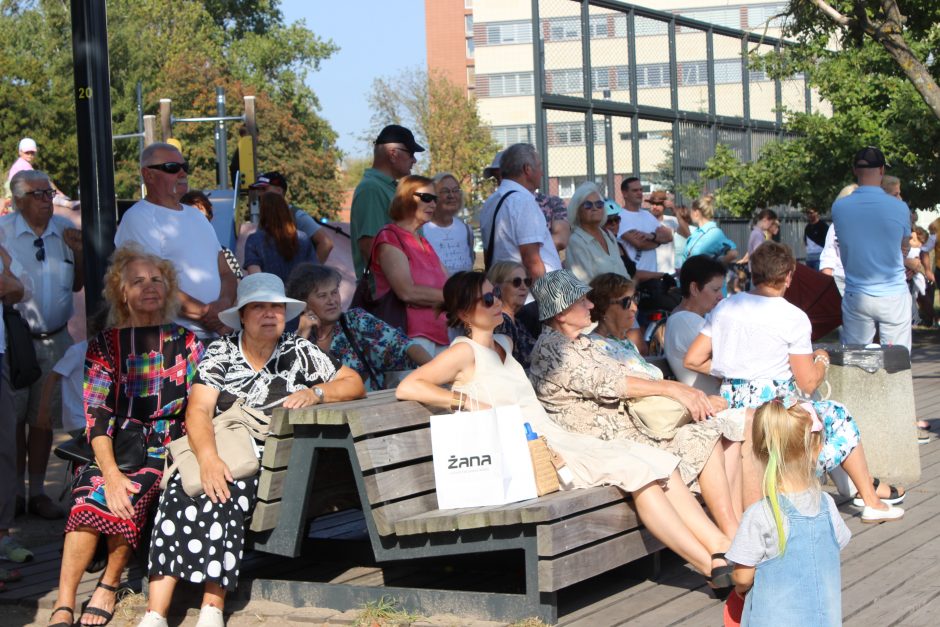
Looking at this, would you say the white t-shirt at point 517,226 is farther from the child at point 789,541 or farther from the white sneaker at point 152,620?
the child at point 789,541

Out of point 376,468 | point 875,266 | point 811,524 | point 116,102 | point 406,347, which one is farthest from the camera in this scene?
point 116,102

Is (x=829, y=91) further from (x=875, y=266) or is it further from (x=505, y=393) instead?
(x=505, y=393)

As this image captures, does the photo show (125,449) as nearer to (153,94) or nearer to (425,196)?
(425,196)

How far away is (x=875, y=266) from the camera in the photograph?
855 centimetres

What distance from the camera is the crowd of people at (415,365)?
5.09 m

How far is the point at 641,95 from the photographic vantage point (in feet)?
45.9

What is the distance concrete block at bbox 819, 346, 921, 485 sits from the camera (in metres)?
7.51

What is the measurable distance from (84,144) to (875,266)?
5.23m

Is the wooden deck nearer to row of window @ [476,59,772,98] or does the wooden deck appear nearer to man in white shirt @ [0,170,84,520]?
man in white shirt @ [0,170,84,520]

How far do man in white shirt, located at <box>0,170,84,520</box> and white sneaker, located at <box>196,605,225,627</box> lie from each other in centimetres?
262

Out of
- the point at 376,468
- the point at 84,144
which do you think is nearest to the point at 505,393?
the point at 376,468

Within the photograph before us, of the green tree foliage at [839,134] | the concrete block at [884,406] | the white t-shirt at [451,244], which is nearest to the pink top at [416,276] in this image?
the white t-shirt at [451,244]

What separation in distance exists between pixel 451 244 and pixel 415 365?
1343 millimetres

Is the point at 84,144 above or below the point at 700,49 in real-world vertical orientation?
below
